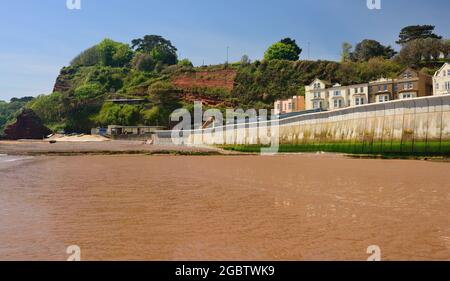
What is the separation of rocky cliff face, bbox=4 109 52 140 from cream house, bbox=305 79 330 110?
82.7 metres

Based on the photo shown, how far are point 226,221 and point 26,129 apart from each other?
128 metres

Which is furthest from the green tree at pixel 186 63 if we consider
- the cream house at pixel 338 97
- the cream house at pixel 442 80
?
the cream house at pixel 442 80

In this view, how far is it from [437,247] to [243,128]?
4725 cm

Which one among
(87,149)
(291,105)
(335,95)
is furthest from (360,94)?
(87,149)

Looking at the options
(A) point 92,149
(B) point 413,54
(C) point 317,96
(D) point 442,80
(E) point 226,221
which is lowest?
(E) point 226,221

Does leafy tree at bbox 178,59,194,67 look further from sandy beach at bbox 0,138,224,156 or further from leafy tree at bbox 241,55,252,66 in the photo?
sandy beach at bbox 0,138,224,156

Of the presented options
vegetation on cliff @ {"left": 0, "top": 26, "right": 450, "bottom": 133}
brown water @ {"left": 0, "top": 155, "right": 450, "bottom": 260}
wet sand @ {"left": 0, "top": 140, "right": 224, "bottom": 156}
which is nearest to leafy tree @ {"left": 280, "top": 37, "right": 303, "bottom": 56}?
vegetation on cliff @ {"left": 0, "top": 26, "right": 450, "bottom": 133}

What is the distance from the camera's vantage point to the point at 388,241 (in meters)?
5.64

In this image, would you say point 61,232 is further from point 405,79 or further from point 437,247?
point 405,79

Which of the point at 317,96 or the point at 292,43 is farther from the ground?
the point at 292,43

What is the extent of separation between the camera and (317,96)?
255 feet

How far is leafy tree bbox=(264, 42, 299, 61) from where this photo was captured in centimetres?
15225
